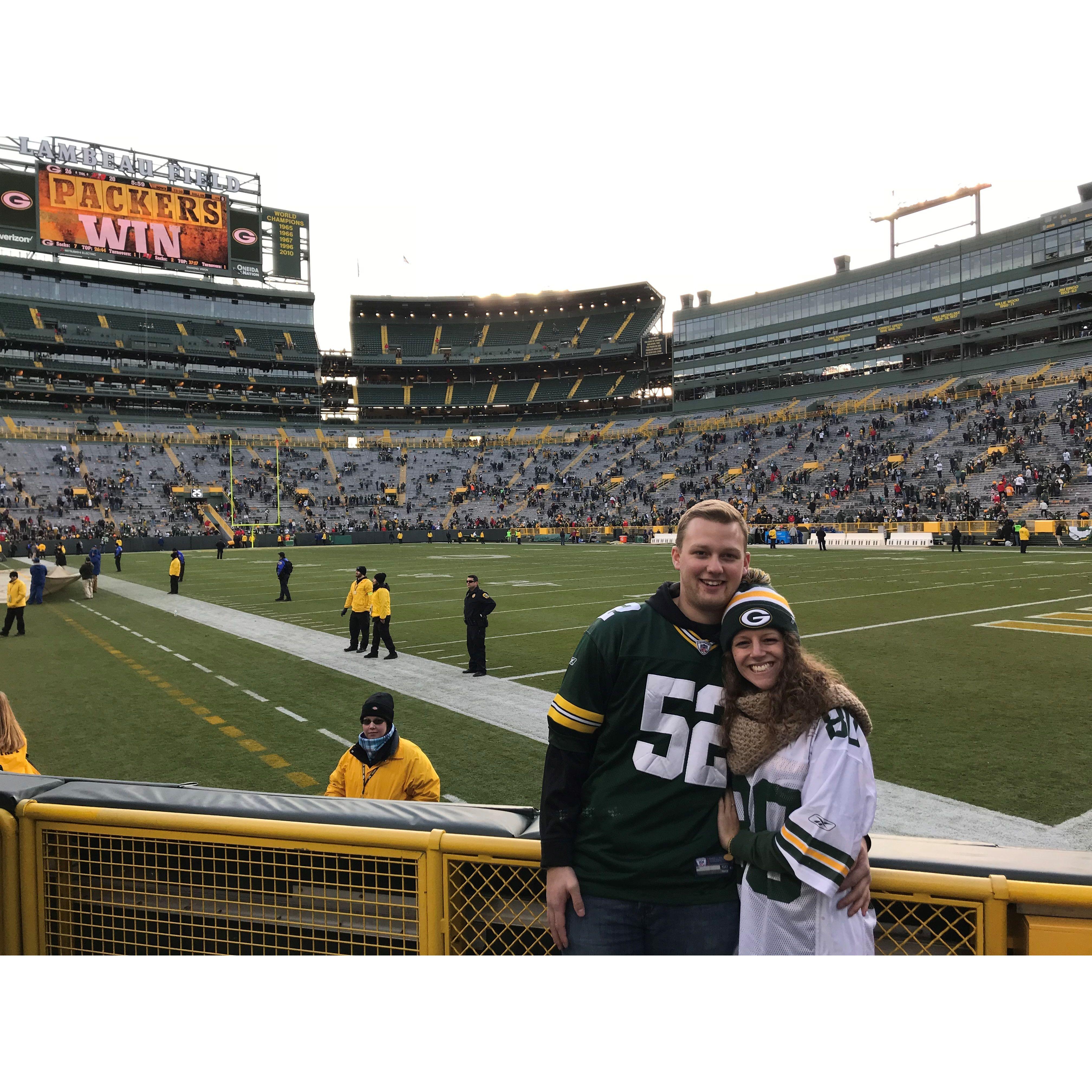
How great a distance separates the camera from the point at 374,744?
15.6 ft

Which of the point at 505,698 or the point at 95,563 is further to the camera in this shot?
the point at 95,563

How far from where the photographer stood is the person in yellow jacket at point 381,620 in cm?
1234

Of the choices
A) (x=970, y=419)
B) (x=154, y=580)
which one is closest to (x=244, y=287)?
(x=154, y=580)

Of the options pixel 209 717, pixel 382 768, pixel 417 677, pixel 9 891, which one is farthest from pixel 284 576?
pixel 9 891

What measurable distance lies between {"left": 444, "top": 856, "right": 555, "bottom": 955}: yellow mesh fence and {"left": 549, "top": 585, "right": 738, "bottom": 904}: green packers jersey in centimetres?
33

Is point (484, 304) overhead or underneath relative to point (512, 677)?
overhead

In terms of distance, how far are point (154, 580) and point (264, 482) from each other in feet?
135

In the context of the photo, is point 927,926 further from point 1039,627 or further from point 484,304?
point 484,304

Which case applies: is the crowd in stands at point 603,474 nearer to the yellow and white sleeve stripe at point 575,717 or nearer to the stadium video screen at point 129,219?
the stadium video screen at point 129,219

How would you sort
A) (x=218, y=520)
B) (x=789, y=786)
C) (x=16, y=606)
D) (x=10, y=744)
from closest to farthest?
(x=789, y=786), (x=10, y=744), (x=16, y=606), (x=218, y=520)

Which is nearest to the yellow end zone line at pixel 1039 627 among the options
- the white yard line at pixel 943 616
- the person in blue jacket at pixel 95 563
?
the white yard line at pixel 943 616

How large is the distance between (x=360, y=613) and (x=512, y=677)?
3520 millimetres

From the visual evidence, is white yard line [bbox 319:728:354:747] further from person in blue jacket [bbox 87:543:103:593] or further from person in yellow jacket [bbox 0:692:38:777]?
person in blue jacket [bbox 87:543:103:593]

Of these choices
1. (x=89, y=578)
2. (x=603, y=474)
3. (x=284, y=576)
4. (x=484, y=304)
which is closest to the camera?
(x=284, y=576)
